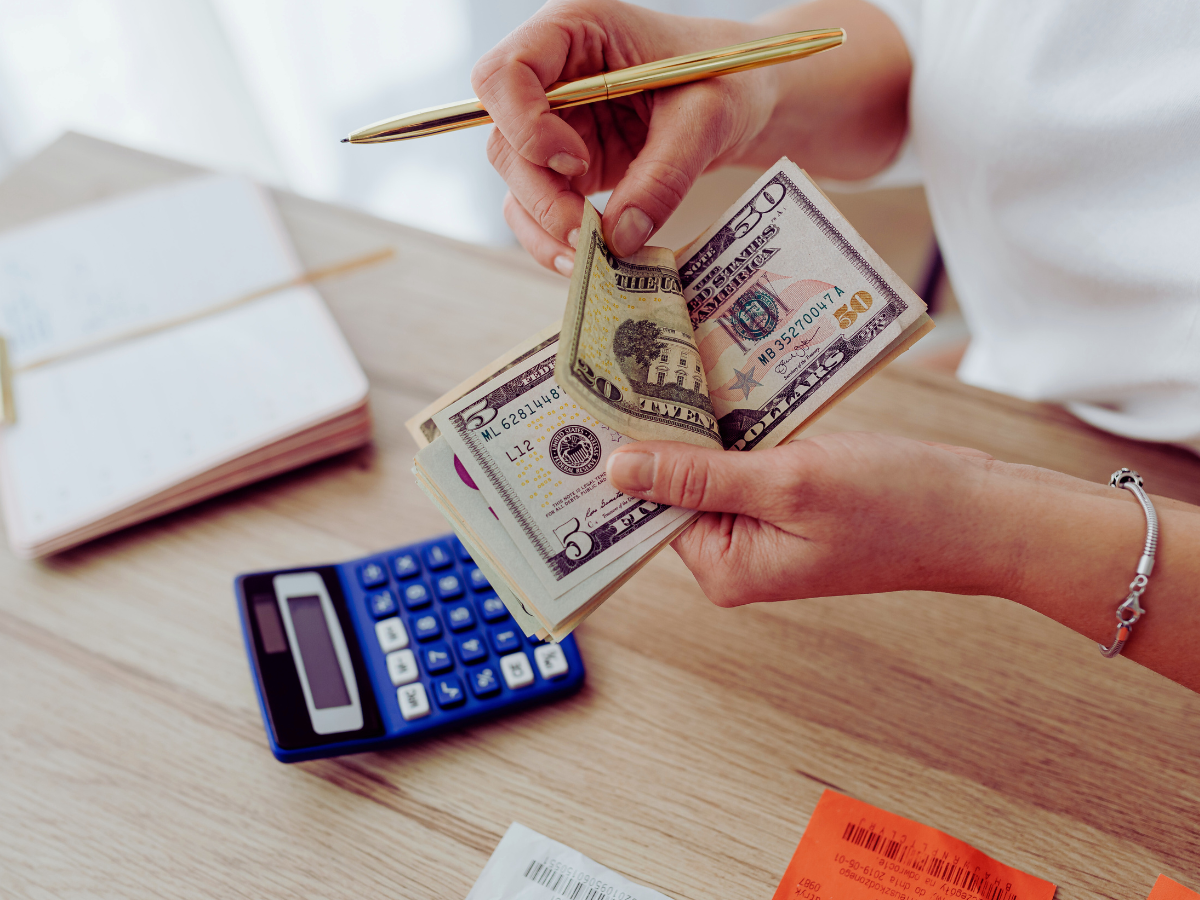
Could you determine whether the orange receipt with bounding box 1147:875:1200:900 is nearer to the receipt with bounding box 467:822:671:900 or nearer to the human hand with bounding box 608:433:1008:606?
the human hand with bounding box 608:433:1008:606

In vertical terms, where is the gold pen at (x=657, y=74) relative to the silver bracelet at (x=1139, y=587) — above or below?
above

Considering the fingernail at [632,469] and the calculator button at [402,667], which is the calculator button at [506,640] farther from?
the fingernail at [632,469]

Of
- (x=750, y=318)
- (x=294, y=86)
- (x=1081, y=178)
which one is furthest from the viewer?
(x=294, y=86)

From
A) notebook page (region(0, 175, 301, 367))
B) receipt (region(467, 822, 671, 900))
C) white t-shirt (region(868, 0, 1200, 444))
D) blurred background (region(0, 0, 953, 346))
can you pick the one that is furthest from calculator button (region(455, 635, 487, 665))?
blurred background (region(0, 0, 953, 346))

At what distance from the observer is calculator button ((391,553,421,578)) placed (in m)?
0.62

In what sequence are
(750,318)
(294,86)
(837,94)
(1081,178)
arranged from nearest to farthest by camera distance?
(750,318) < (1081,178) < (837,94) < (294,86)

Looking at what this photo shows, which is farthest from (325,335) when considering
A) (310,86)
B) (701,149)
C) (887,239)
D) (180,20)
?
(887,239)

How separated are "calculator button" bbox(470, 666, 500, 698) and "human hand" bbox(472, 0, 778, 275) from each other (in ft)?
1.02

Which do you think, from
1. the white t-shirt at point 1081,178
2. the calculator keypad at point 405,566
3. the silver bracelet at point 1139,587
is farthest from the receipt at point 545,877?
the white t-shirt at point 1081,178

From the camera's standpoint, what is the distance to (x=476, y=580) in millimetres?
614

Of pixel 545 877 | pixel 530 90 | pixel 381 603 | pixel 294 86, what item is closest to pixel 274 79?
pixel 294 86

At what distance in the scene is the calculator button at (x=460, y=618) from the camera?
23.3 inches

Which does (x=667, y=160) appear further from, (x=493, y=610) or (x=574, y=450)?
(x=493, y=610)

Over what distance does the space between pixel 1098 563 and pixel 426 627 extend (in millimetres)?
452
